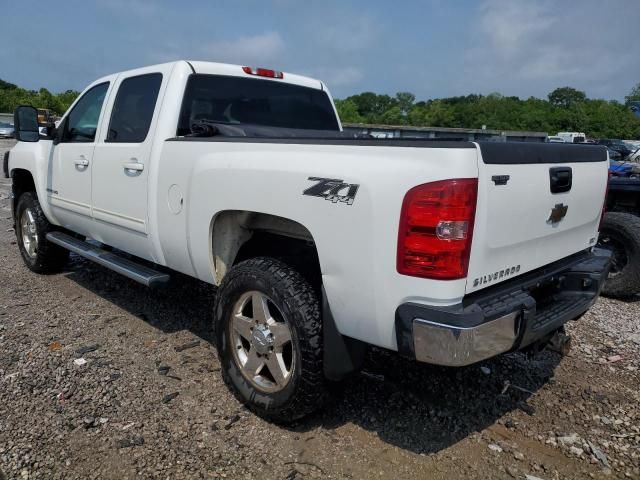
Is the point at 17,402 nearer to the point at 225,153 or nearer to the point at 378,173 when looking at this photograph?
the point at 225,153

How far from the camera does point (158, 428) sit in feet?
9.62

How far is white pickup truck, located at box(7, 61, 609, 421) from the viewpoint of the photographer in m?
2.22

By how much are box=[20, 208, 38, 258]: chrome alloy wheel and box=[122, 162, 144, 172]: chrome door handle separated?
2308 millimetres

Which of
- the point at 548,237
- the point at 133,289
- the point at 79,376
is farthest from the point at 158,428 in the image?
the point at 133,289

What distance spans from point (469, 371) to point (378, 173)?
2021 millimetres

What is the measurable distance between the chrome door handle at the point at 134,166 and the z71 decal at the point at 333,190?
160cm

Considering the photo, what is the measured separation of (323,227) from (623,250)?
417cm

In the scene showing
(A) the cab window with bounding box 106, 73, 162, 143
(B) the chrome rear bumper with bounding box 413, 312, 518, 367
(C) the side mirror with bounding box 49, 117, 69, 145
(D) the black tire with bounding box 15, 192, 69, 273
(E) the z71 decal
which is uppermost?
(A) the cab window with bounding box 106, 73, 162, 143

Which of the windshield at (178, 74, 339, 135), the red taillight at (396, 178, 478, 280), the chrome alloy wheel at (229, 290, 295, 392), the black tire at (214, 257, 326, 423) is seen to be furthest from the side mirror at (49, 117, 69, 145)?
the red taillight at (396, 178, 478, 280)

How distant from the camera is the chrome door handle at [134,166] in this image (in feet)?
12.0

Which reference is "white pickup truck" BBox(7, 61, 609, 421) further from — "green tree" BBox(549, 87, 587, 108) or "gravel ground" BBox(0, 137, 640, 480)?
"green tree" BBox(549, 87, 587, 108)

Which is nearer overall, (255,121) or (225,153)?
(225,153)

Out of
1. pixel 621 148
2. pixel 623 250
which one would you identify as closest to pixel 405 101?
pixel 621 148

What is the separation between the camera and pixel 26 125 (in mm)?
4996
